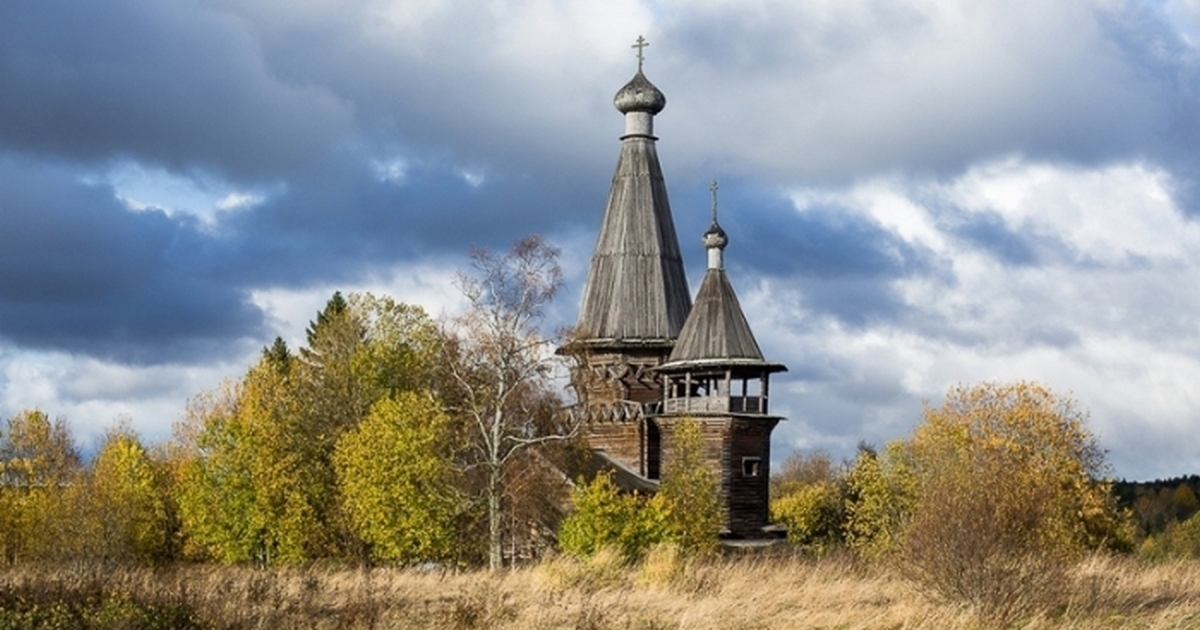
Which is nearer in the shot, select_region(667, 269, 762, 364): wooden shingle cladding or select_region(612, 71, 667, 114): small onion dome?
select_region(667, 269, 762, 364): wooden shingle cladding

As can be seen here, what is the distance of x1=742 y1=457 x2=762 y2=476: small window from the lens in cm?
4300

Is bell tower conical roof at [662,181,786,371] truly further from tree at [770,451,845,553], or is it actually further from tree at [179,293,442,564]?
tree at [770,451,845,553]

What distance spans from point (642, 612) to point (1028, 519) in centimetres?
504

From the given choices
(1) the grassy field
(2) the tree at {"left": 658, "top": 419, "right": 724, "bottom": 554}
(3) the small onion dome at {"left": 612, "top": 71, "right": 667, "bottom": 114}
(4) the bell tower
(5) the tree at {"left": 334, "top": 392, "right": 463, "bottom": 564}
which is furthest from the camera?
(3) the small onion dome at {"left": 612, "top": 71, "right": 667, "bottom": 114}

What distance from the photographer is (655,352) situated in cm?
4644

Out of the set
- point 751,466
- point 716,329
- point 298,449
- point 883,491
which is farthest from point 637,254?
point 298,449

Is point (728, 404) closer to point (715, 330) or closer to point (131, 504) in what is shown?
point (715, 330)

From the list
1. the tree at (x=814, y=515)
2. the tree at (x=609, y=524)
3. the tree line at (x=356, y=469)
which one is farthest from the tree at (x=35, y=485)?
the tree at (x=814, y=515)

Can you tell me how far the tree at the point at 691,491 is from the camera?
37906 millimetres

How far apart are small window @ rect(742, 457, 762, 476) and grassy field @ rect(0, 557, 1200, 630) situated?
17.7 m

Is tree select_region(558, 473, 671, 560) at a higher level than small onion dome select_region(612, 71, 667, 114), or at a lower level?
lower

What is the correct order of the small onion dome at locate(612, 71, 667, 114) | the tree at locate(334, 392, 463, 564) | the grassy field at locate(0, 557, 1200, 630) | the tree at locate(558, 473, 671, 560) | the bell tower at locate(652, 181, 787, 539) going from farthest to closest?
the small onion dome at locate(612, 71, 667, 114) < the bell tower at locate(652, 181, 787, 539) < the tree at locate(334, 392, 463, 564) < the tree at locate(558, 473, 671, 560) < the grassy field at locate(0, 557, 1200, 630)

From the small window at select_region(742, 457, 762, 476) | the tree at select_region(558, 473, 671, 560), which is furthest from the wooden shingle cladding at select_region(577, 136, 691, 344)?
the tree at select_region(558, 473, 671, 560)

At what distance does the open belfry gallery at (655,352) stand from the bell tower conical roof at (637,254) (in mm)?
33
